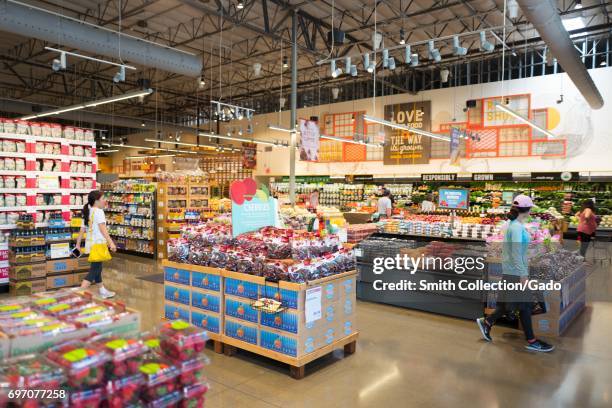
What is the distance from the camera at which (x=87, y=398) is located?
→ 184cm

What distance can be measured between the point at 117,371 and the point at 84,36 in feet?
33.6

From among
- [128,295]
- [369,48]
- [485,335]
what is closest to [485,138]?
[369,48]

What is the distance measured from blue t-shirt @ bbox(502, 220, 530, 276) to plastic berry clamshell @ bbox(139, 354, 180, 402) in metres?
4.20

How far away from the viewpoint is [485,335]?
530 centimetres

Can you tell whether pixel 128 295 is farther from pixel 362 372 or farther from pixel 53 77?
pixel 53 77

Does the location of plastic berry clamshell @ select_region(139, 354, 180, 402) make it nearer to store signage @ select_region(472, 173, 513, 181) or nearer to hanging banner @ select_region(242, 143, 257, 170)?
store signage @ select_region(472, 173, 513, 181)

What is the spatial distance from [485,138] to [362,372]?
14.2 m

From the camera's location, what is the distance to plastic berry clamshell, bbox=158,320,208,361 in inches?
83.5

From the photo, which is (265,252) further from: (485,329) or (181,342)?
(485,329)

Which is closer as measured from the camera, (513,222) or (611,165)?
(513,222)

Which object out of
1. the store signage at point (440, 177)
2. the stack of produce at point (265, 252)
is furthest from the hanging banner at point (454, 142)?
the stack of produce at point (265, 252)

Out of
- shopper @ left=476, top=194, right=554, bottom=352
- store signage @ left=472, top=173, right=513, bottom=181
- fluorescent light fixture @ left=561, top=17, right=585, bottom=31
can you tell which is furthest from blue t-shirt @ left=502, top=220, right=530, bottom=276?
fluorescent light fixture @ left=561, top=17, right=585, bottom=31

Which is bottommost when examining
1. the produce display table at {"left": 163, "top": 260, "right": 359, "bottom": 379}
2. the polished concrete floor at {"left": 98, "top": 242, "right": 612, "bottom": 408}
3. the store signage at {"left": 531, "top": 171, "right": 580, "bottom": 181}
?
the polished concrete floor at {"left": 98, "top": 242, "right": 612, "bottom": 408}

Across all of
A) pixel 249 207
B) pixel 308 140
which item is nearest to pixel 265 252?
pixel 249 207
